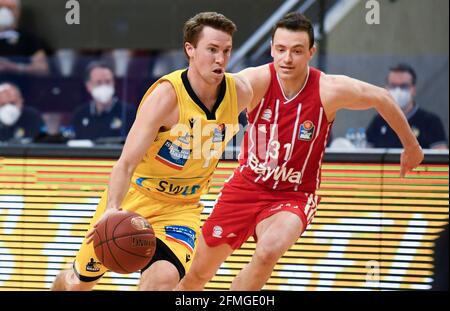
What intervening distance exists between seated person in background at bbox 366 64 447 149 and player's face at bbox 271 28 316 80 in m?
1.64

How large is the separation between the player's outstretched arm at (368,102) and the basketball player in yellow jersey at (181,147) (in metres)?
0.66

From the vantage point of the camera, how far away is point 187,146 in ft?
19.0

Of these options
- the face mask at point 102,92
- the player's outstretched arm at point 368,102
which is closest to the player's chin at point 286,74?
the player's outstretched arm at point 368,102

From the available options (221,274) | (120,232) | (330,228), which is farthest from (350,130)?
(120,232)

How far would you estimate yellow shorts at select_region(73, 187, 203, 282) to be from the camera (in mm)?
5730

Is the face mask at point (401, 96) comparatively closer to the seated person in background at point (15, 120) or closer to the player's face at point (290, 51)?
the player's face at point (290, 51)

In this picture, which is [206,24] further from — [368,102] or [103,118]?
[103,118]

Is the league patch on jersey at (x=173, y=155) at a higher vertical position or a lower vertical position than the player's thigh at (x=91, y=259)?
higher

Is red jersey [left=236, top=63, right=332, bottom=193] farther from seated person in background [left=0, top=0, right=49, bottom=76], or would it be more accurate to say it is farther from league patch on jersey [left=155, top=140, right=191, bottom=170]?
seated person in background [left=0, top=0, right=49, bottom=76]

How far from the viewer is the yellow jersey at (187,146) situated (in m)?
5.79

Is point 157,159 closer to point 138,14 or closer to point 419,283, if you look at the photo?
point 419,283

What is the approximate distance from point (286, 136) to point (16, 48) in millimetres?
3607

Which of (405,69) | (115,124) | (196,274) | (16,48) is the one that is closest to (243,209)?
(196,274)

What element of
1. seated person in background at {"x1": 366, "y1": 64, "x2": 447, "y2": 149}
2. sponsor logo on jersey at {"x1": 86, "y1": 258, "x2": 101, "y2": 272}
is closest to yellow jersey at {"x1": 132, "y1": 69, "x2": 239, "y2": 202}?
sponsor logo on jersey at {"x1": 86, "y1": 258, "x2": 101, "y2": 272}
